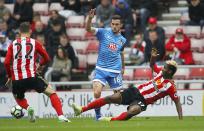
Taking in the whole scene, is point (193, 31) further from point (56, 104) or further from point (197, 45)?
point (56, 104)

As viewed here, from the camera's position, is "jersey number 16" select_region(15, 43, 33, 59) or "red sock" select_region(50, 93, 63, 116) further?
"jersey number 16" select_region(15, 43, 33, 59)

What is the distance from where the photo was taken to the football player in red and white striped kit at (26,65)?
14.4 meters

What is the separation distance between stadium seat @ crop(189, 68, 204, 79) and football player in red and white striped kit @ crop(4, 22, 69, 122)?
583 centimetres

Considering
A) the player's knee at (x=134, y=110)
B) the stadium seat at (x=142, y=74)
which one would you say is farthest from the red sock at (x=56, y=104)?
the stadium seat at (x=142, y=74)

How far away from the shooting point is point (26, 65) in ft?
47.8

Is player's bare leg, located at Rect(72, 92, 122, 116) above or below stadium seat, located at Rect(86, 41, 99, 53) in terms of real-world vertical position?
below

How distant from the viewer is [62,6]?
23.9m

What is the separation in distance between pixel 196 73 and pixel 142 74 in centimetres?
142

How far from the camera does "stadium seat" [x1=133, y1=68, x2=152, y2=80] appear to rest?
19.5 metres

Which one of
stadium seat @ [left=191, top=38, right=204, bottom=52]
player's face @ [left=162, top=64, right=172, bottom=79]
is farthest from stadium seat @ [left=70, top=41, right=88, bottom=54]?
player's face @ [left=162, top=64, right=172, bottom=79]

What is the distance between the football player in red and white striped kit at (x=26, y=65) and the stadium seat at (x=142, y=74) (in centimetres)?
530

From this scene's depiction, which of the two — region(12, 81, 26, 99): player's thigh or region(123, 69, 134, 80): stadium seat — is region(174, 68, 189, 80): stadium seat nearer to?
region(123, 69, 134, 80): stadium seat

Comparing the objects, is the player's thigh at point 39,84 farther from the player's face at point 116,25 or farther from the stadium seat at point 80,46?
the stadium seat at point 80,46

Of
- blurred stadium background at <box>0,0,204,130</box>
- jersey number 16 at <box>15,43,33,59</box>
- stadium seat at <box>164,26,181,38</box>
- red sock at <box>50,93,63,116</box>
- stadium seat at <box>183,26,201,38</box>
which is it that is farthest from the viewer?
stadium seat at <box>164,26,181,38</box>
